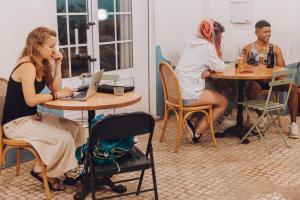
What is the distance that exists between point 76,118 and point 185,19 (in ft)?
6.59

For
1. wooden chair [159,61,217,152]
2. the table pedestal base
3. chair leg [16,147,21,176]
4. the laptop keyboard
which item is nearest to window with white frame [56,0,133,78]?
wooden chair [159,61,217,152]

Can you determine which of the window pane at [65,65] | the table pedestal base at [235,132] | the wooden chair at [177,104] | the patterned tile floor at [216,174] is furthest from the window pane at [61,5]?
the table pedestal base at [235,132]

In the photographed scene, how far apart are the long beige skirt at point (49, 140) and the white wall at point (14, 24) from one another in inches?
27.9

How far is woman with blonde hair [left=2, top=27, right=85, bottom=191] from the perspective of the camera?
330 centimetres

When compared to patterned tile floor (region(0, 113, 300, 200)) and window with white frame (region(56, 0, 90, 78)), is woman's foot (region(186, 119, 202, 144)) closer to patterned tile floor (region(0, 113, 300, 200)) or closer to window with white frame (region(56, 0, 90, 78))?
patterned tile floor (region(0, 113, 300, 200))

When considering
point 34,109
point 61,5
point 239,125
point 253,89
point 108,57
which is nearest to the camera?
point 34,109

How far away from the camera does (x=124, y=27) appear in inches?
208

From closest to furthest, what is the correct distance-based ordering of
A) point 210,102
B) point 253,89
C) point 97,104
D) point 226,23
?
point 97,104
point 210,102
point 253,89
point 226,23

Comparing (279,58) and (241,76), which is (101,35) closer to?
(241,76)

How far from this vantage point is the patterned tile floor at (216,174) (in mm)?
3523

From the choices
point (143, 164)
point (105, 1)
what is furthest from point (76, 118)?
point (143, 164)

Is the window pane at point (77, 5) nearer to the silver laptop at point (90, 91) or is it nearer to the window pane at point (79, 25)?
the window pane at point (79, 25)

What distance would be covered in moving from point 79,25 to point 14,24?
35.0 inches

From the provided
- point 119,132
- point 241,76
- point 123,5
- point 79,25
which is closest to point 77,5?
point 79,25
